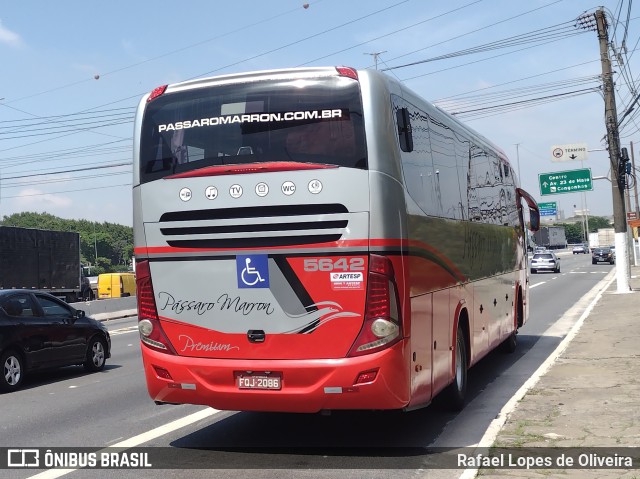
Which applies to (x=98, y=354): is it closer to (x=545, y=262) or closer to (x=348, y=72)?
(x=348, y=72)

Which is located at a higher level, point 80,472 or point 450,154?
point 450,154

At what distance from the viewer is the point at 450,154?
30.3 feet

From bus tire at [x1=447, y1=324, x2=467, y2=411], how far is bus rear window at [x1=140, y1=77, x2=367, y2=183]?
10.2 feet

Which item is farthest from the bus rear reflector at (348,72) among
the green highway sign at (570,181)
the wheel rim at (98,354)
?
the green highway sign at (570,181)

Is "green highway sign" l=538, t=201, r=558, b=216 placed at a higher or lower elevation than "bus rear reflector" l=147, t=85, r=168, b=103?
higher

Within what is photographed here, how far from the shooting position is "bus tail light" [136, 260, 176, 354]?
23.4 ft

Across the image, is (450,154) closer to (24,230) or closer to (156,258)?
(156,258)

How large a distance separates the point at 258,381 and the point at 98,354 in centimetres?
771

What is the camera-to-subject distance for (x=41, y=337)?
12016mm

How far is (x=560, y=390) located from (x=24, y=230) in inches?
Result: 1176

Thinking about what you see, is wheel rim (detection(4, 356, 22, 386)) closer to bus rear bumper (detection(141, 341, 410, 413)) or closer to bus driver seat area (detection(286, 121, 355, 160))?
bus rear bumper (detection(141, 341, 410, 413))

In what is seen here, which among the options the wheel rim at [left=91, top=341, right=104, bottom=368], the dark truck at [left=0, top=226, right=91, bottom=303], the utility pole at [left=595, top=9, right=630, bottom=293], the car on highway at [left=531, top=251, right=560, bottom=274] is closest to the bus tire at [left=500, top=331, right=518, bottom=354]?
the wheel rim at [left=91, top=341, right=104, bottom=368]

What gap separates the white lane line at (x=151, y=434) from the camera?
639cm

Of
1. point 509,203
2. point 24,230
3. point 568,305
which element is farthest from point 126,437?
point 24,230
